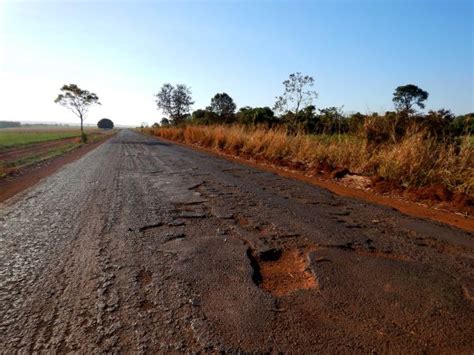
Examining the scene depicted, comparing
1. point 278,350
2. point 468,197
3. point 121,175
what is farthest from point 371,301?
point 121,175

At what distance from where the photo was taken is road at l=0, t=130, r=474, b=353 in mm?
1657

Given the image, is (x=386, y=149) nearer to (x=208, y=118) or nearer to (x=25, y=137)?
(x=208, y=118)

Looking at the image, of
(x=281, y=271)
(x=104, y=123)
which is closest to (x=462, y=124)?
(x=281, y=271)

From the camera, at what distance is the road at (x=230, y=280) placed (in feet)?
5.44

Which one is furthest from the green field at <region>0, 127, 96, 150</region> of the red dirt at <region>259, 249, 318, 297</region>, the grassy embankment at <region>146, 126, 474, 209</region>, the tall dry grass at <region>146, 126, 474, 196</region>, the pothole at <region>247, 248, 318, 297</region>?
the red dirt at <region>259, 249, 318, 297</region>

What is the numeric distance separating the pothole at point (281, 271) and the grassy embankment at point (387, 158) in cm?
352

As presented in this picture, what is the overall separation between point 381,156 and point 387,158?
12.6 inches

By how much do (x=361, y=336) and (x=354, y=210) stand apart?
9.43 feet

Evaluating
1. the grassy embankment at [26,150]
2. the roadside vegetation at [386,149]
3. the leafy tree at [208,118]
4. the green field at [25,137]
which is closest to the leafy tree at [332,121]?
the roadside vegetation at [386,149]

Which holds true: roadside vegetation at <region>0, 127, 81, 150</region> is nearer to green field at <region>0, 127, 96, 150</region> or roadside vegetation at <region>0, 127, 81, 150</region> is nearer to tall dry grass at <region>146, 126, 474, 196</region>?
green field at <region>0, 127, 96, 150</region>

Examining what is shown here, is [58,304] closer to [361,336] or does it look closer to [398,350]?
[361,336]

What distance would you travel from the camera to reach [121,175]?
23.0ft

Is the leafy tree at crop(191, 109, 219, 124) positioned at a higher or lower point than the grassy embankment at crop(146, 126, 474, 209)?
higher

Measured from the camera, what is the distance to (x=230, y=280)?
7.48ft
